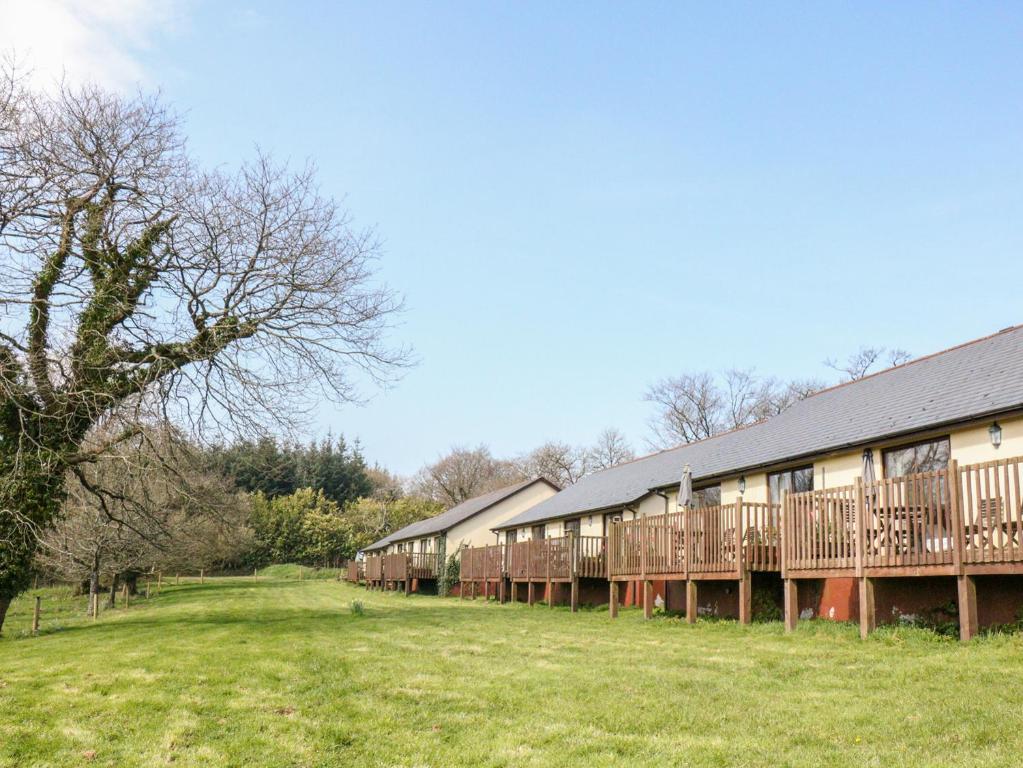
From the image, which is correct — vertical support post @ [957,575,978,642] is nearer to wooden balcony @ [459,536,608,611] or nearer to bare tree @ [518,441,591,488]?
wooden balcony @ [459,536,608,611]

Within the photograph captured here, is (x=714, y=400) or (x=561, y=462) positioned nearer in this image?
(x=714, y=400)

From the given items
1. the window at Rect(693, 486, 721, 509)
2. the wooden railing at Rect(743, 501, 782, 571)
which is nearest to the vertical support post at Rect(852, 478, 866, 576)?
the wooden railing at Rect(743, 501, 782, 571)

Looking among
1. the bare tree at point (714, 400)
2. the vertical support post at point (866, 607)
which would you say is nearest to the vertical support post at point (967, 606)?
the vertical support post at point (866, 607)

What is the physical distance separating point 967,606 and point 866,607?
1.54 metres

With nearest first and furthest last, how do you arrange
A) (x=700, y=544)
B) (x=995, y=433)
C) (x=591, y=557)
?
(x=995, y=433) → (x=700, y=544) → (x=591, y=557)

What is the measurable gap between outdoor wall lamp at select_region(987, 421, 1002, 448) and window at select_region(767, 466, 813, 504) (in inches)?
177

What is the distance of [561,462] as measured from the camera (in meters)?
76.7

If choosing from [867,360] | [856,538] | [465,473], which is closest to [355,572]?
[465,473]

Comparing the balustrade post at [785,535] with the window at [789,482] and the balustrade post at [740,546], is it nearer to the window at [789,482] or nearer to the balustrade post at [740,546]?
the balustrade post at [740,546]

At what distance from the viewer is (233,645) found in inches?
511

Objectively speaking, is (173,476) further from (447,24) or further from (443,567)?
(443,567)

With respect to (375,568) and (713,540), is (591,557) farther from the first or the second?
(375,568)

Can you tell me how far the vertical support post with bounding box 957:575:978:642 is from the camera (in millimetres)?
10742

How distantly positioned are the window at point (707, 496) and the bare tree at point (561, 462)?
53.3 meters
